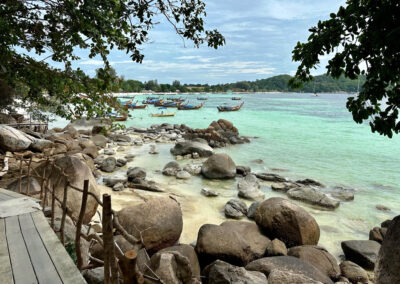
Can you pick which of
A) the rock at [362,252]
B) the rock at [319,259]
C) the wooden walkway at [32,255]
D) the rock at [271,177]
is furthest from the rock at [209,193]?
the wooden walkway at [32,255]

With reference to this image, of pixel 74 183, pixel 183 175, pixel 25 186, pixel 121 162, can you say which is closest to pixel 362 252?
pixel 74 183

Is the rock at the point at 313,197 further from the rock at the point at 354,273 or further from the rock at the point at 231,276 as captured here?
the rock at the point at 231,276

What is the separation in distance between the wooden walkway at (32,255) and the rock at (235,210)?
15.1 ft

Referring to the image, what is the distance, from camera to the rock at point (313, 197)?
8016 mm

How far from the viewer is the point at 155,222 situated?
4.72 m

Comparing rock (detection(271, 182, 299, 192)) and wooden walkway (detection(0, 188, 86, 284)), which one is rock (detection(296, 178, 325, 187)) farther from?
wooden walkway (detection(0, 188, 86, 284))

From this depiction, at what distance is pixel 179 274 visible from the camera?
3.27 meters

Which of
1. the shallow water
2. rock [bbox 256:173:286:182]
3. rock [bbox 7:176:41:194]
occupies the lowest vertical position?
the shallow water

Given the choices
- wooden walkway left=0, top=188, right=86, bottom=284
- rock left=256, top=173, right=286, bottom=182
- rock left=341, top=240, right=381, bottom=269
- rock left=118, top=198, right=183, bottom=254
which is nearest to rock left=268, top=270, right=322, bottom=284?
rock left=118, top=198, right=183, bottom=254

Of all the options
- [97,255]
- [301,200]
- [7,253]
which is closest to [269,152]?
[301,200]

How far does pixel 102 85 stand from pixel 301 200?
7057mm

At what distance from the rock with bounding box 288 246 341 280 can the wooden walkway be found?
12.4ft

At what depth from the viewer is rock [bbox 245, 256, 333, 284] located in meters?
3.87

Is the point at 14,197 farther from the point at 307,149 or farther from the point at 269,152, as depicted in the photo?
the point at 307,149
